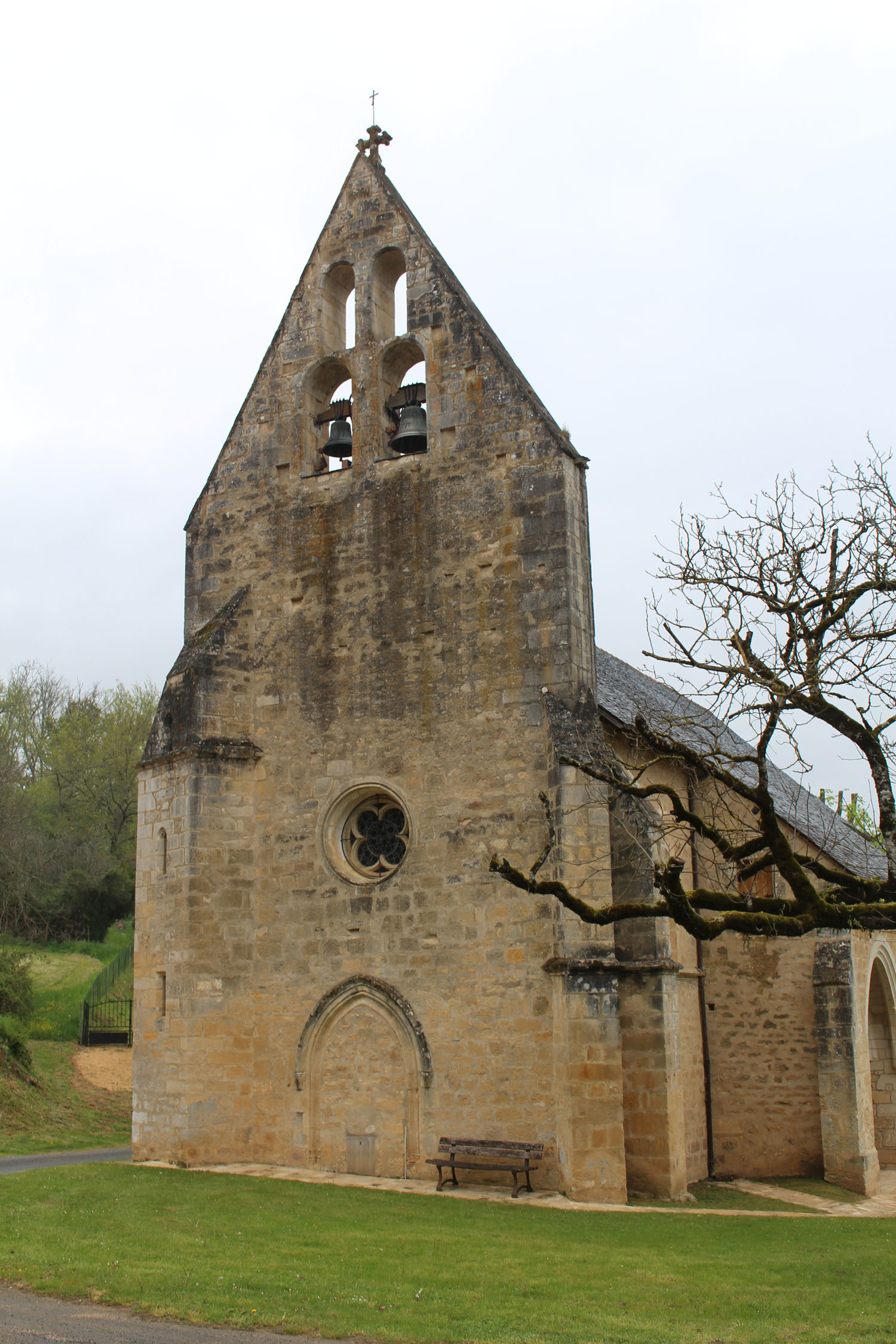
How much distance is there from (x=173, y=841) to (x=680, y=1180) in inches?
306

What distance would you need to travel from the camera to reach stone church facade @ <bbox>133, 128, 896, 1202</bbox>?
1363 centimetres

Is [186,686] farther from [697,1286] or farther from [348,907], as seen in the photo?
[697,1286]

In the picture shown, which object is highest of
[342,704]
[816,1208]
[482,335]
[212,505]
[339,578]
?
[482,335]

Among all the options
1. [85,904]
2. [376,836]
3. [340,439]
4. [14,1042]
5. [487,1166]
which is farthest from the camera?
[85,904]

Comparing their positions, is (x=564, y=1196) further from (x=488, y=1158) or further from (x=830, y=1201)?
(x=830, y=1201)

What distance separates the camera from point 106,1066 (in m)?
23.5

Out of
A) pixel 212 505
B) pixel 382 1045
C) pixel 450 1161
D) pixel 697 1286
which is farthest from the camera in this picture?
pixel 212 505

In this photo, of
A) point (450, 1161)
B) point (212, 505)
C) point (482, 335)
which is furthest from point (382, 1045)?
point (482, 335)

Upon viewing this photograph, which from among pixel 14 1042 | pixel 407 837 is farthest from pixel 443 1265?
pixel 14 1042

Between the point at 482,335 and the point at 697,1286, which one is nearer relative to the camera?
the point at 697,1286

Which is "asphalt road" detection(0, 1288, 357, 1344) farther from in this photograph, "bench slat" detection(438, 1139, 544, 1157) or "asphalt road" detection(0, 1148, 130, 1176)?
"asphalt road" detection(0, 1148, 130, 1176)

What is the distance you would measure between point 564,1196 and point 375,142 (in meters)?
14.9

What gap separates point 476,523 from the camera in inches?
595

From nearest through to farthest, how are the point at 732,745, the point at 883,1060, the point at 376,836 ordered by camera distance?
the point at 376,836 → the point at 883,1060 → the point at 732,745
